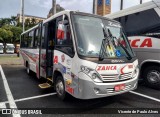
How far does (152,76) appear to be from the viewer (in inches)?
288

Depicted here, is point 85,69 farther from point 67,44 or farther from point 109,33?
point 109,33

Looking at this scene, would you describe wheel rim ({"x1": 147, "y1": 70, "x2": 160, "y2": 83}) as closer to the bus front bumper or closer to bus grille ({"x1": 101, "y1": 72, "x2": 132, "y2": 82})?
bus grille ({"x1": 101, "y1": 72, "x2": 132, "y2": 82})

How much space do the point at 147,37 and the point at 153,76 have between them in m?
1.53

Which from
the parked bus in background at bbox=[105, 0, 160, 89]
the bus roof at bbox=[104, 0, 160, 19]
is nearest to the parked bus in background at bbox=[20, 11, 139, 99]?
the parked bus in background at bbox=[105, 0, 160, 89]

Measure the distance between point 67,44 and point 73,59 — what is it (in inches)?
23.4

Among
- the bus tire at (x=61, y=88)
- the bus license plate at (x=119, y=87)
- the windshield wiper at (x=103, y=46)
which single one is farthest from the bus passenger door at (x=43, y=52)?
the bus license plate at (x=119, y=87)

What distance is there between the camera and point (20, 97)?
6168 millimetres

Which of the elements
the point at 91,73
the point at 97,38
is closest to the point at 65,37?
the point at 97,38

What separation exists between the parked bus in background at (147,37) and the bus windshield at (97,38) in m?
1.83

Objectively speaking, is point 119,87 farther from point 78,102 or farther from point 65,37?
point 65,37

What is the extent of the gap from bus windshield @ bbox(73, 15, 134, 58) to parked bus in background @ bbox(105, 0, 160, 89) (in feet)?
6.01

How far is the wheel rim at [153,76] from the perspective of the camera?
23.4 ft

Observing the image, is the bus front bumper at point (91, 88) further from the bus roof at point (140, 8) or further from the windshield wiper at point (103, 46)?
the bus roof at point (140, 8)

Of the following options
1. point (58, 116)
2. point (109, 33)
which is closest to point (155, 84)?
point (109, 33)
